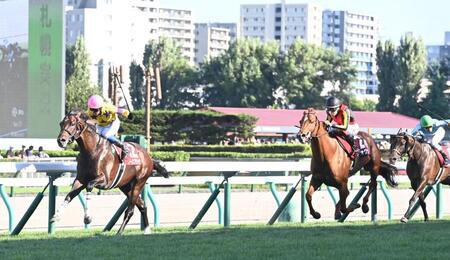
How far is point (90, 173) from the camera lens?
Result: 1317 centimetres

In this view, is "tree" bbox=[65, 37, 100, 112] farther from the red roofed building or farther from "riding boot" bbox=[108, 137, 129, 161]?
"riding boot" bbox=[108, 137, 129, 161]

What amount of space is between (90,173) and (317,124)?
3167 mm

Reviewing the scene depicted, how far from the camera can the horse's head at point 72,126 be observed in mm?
12898

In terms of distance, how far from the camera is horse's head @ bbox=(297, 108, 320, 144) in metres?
14.3

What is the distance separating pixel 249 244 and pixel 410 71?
72.0m

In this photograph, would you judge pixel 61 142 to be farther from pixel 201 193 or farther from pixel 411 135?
pixel 201 193

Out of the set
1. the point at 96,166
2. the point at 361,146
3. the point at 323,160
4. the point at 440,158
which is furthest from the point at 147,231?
the point at 440,158

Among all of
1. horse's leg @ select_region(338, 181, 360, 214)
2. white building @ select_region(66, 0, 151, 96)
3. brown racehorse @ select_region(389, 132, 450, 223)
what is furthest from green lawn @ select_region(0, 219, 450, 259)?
white building @ select_region(66, 0, 151, 96)

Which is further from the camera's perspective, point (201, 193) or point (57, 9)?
point (57, 9)

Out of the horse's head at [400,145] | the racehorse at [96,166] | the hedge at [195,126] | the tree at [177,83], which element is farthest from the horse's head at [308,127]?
the tree at [177,83]

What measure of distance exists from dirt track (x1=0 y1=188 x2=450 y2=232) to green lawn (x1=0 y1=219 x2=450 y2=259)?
3986mm

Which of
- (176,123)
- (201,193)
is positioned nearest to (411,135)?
(201,193)

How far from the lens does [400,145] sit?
16062 mm

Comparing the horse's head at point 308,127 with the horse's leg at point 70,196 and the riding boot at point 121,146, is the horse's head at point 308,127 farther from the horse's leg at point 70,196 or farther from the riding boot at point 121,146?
the horse's leg at point 70,196
